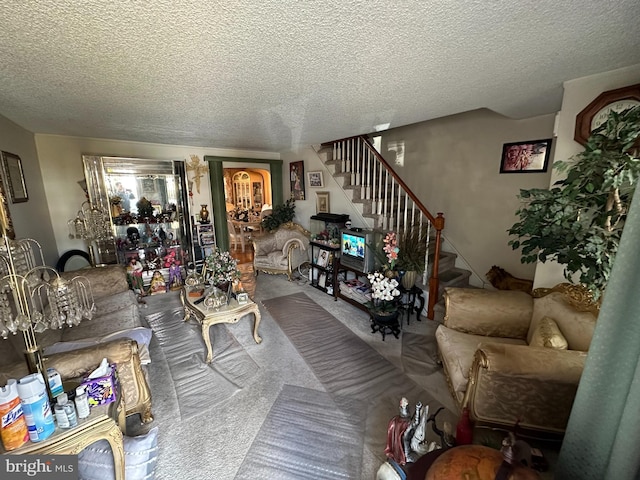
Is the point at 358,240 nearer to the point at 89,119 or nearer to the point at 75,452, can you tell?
the point at 75,452

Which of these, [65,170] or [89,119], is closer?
[89,119]

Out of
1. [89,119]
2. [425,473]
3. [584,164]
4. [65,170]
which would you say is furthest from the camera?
[65,170]

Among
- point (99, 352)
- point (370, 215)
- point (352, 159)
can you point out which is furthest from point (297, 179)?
point (99, 352)

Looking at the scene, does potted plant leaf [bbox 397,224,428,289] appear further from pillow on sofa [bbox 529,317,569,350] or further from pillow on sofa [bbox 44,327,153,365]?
pillow on sofa [bbox 44,327,153,365]

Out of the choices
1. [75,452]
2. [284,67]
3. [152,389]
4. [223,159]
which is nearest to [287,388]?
[152,389]

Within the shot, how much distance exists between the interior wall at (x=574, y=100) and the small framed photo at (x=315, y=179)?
3.18m

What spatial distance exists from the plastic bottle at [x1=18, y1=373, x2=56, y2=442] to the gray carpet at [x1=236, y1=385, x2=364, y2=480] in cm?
91

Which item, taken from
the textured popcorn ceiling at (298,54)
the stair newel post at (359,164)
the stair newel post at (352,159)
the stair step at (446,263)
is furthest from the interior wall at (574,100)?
the stair newel post at (352,159)

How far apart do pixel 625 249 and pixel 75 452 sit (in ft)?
6.95

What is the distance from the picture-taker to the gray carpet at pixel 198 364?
192 centimetres

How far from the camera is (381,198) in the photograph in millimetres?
3770

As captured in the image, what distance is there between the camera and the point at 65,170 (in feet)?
11.7

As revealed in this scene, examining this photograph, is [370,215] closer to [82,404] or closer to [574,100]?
[574,100]

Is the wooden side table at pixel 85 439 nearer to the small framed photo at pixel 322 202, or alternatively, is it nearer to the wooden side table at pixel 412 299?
the wooden side table at pixel 412 299
